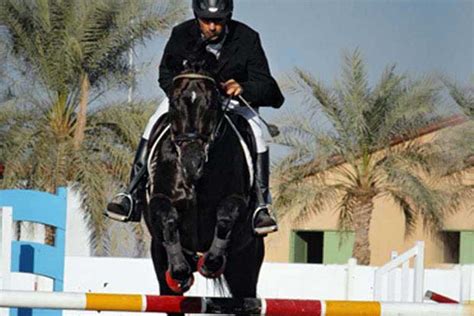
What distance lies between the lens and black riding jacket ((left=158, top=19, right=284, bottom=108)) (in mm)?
5688

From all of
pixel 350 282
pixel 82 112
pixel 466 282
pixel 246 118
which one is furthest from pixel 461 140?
pixel 246 118

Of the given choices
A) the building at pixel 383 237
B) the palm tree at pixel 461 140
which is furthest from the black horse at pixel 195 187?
the building at pixel 383 237

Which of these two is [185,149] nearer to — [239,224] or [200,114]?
[200,114]

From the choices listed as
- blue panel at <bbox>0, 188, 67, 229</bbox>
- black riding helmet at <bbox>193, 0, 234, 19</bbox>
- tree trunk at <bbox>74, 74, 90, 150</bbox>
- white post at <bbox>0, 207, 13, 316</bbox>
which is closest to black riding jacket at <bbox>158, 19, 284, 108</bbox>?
black riding helmet at <bbox>193, 0, 234, 19</bbox>

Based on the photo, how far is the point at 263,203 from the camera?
225 inches

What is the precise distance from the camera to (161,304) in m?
5.24

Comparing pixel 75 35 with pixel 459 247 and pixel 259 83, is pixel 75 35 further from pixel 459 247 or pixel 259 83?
pixel 259 83

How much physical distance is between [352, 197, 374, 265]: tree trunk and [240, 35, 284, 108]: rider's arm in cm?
1378

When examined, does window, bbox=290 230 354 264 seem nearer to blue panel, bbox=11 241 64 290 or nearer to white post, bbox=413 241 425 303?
white post, bbox=413 241 425 303

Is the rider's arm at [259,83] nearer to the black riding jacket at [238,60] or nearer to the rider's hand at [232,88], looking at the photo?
the black riding jacket at [238,60]

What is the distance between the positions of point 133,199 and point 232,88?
2.34 feet

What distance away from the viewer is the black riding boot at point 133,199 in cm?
577

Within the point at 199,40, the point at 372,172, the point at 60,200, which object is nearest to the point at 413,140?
the point at 372,172

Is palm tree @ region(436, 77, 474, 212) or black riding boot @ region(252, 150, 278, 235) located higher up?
palm tree @ region(436, 77, 474, 212)
